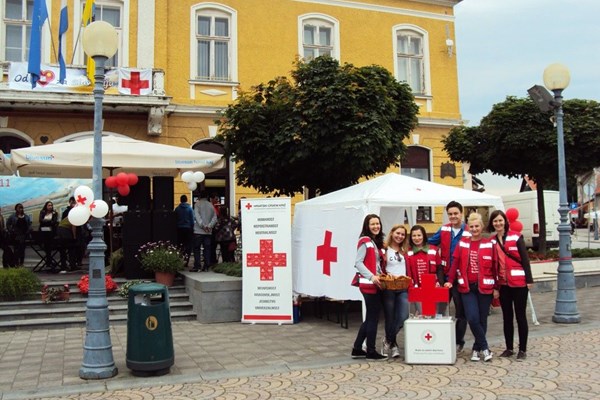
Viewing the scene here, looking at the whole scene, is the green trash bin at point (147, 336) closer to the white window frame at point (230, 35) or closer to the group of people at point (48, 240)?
the group of people at point (48, 240)

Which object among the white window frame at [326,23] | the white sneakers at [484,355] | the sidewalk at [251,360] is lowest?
the sidewalk at [251,360]

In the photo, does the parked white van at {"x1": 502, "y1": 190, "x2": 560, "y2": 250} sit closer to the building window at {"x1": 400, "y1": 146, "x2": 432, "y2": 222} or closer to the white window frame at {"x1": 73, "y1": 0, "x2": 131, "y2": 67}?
the building window at {"x1": 400, "y1": 146, "x2": 432, "y2": 222}

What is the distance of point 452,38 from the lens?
21828 mm

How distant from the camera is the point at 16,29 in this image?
55.5ft

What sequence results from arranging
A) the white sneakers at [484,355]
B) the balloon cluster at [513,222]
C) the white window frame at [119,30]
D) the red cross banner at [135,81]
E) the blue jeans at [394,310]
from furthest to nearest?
the white window frame at [119,30] → the red cross banner at [135,81] → the balloon cluster at [513,222] → the blue jeans at [394,310] → the white sneakers at [484,355]

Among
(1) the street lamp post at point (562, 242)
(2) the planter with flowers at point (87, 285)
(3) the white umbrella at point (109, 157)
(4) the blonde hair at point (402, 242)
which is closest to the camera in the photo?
(4) the blonde hair at point (402, 242)

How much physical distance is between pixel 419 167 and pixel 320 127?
33.4 ft

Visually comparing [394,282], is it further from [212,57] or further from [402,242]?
[212,57]

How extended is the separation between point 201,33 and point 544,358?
1471cm

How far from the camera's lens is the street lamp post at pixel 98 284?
6.66 metres

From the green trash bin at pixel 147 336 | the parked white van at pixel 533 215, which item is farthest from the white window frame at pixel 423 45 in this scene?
the green trash bin at pixel 147 336

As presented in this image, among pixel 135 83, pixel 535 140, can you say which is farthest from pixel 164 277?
pixel 535 140

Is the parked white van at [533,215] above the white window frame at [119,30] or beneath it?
beneath

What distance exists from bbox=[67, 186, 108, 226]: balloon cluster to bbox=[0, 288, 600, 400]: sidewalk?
1763 millimetres
